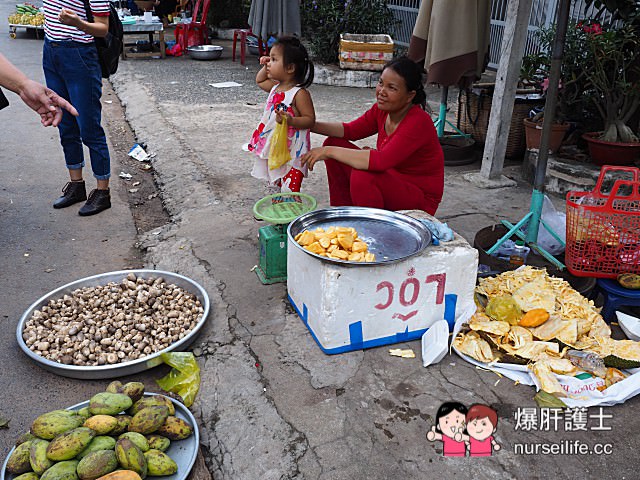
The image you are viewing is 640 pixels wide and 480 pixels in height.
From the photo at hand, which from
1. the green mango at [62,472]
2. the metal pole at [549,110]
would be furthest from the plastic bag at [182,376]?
the metal pole at [549,110]

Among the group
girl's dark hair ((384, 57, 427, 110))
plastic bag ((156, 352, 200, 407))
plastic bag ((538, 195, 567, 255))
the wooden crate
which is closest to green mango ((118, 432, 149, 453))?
plastic bag ((156, 352, 200, 407))

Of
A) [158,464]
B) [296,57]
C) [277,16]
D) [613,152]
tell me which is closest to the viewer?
[158,464]

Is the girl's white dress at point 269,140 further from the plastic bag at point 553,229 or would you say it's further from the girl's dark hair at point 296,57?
the plastic bag at point 553,229

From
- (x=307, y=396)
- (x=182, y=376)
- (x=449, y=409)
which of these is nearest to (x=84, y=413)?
(x=182, y=376)

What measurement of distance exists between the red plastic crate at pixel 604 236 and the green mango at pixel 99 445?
247 cm

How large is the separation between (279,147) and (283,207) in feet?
1.59

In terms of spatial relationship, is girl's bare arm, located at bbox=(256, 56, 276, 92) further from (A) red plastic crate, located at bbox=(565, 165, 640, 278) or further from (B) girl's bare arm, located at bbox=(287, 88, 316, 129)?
(A) red plastic crate, located at bbox=(565, 165, 640, 278)

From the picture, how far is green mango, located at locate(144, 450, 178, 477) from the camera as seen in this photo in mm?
1944

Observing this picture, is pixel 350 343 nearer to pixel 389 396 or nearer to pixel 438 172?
pixel 389 396

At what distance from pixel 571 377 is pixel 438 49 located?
322 cm

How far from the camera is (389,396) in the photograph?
2461 millimetres

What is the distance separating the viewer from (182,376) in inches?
101
